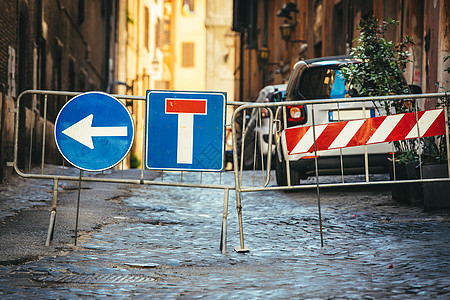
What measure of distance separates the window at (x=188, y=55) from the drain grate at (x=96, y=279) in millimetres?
56463

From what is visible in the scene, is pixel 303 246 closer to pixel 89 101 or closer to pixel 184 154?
pixel 184 154

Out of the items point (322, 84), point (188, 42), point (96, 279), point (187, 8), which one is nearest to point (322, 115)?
point (322, 84)

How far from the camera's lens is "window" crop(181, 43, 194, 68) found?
60.7 metres

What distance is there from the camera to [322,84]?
9.66 m

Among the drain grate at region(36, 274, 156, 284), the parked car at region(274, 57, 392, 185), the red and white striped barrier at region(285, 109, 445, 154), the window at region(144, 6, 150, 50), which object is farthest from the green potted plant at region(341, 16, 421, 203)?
A: the window at region(144, 6, 150, 50)

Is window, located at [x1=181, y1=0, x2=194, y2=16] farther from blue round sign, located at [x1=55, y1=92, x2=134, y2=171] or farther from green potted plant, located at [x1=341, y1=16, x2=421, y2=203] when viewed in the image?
blue round sign, located at [x1=55, y1=92, x2=134, y2=171]

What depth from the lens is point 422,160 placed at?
7.52m

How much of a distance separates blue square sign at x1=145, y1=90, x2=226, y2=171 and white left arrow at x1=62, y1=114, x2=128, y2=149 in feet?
1.00

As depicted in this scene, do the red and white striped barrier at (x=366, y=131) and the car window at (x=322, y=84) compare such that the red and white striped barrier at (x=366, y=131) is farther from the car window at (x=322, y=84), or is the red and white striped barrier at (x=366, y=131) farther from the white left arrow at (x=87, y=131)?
the car window at (x=322, y=84)

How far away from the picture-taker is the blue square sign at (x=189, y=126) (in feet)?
19.9

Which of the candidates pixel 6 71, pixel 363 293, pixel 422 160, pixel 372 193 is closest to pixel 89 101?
pixel 363 293

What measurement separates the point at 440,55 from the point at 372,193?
10.3 feet

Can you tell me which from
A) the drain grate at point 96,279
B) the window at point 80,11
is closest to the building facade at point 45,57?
the window at point 80,11

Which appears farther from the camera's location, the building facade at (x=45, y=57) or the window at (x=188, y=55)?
the window at (x=188, y=55)
